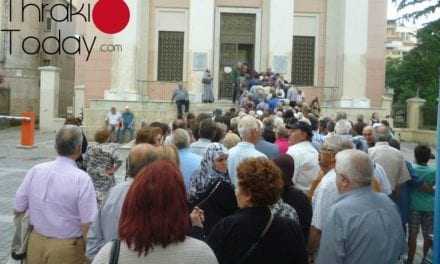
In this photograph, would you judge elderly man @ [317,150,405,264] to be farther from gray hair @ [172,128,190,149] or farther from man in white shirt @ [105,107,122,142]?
man in white shirt @ [105,107,122,142]

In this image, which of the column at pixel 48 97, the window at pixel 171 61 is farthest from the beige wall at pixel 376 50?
the column at pixel 48 97

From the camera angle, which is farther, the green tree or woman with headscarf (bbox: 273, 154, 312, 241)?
the green tree

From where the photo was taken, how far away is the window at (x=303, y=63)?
114 ft

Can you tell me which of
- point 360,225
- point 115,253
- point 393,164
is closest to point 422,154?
point 393,164

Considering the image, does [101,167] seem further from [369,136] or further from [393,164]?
[369,136]

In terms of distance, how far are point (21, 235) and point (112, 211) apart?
1035 millimetres

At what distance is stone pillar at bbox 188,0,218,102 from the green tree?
10.5 metres

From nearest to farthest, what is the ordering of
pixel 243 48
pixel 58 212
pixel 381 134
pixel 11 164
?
pixel 58 212, pixel 381 134, pixel 11 164, pixel 243 48

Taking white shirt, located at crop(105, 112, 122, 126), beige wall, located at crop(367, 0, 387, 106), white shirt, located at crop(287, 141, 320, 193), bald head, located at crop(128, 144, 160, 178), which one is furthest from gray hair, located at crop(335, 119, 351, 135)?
beige wall, located at crop(367, 0, 387, 106)

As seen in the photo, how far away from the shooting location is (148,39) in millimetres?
34375

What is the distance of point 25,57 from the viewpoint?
151 feet

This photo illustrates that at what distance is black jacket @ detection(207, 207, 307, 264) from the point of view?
13.8 ft

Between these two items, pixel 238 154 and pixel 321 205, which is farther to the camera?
pixel 238 154

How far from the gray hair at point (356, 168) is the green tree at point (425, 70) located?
28.1 m
